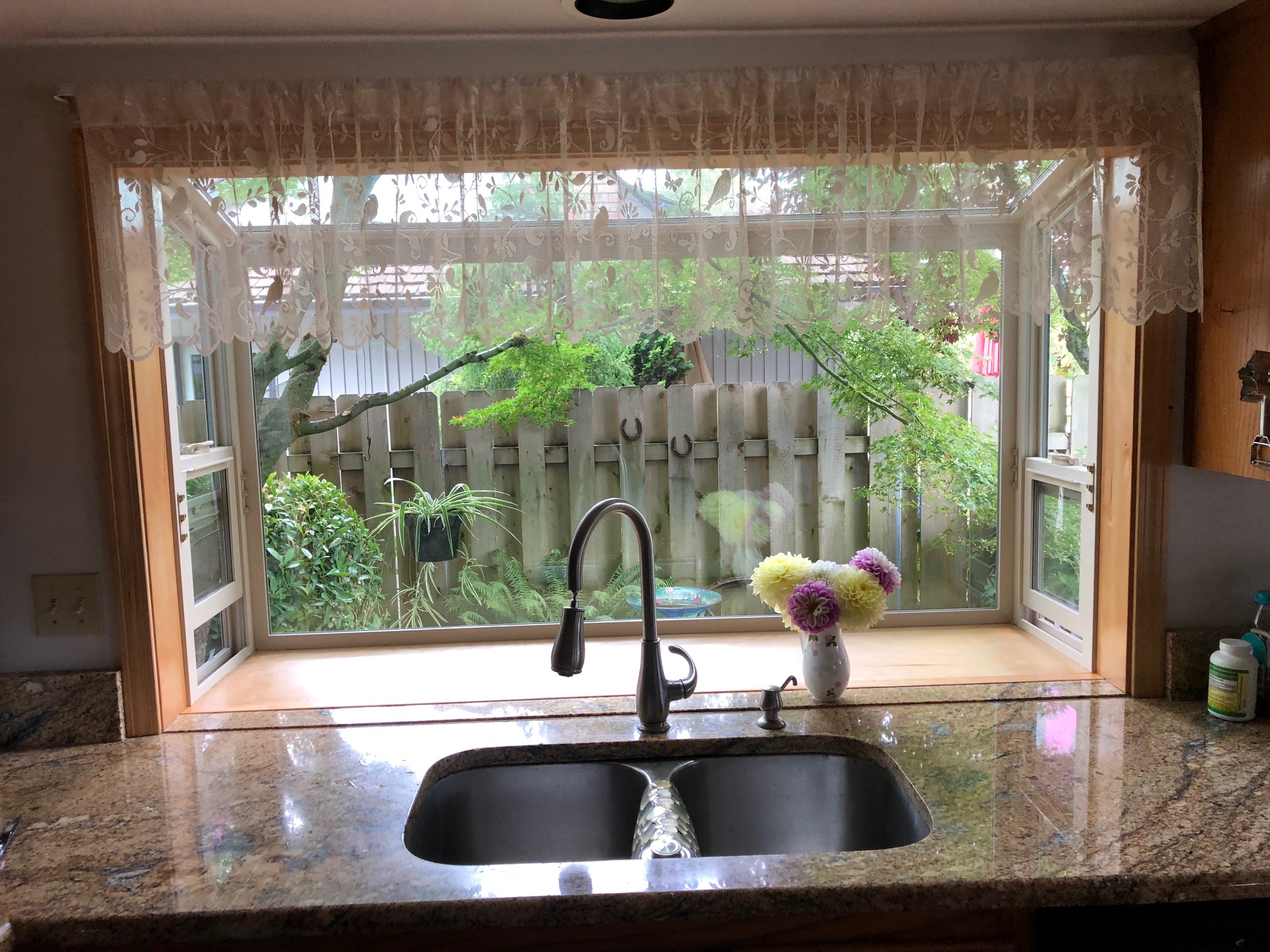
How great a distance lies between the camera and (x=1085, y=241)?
142cm

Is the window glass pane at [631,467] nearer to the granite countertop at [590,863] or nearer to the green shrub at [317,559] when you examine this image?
the green shrub at [317,559]

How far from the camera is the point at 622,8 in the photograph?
122 centimetres

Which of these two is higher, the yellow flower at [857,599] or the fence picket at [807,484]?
the fence picket at [807,484]

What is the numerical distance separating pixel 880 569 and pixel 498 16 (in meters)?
1.16

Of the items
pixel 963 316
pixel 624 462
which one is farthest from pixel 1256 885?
pixel 624 462

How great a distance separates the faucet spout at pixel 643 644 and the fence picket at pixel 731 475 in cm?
64

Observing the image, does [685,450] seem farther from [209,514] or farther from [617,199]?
[209,514]

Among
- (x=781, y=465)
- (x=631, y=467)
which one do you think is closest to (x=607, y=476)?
(x=631, y=467)

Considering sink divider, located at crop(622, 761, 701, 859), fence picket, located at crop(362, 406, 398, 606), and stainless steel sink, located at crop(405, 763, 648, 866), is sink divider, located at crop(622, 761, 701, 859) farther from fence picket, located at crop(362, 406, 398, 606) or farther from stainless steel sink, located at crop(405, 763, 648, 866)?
fence picket, located at crop(362, 406, 398, 606)

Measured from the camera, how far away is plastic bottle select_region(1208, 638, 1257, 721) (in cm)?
145

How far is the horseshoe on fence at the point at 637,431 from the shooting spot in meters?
2.10

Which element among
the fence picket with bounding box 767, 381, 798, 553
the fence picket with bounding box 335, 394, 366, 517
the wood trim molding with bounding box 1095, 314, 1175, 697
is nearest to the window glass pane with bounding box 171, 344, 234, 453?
the fence picket with bounding box 335, 394, 366, 517

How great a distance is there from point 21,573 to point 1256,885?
1.90 meters

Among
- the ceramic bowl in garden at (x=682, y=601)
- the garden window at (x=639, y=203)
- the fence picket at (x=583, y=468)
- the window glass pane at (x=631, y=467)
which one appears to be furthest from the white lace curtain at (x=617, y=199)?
the ceramic bowl in garden at (x=682, y=601)
